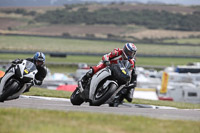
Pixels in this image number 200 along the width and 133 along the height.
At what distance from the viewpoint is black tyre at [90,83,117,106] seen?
1027 centimetres

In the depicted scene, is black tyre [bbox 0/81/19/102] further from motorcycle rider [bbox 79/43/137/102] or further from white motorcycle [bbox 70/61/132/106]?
white motorcycle [bbox 70/61/132/106]

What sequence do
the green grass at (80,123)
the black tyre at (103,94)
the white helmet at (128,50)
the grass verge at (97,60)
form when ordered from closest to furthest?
the green grass at (80,123), the black tyre at (103,94), the white helmet at (128,50), the grass verge at (97,60)

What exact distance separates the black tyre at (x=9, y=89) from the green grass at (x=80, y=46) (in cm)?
6694

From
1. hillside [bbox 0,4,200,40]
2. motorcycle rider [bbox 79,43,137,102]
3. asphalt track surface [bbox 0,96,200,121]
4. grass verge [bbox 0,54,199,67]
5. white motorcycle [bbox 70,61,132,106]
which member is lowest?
grass verge [bbox 0,54,199,67]

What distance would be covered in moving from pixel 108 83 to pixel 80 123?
408cm

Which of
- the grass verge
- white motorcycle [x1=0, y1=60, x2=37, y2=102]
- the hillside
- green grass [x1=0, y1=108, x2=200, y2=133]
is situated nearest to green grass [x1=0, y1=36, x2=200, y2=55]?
the grass verge

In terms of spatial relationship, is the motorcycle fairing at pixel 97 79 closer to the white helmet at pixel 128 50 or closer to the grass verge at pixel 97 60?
the white helmet at pixel 128 50

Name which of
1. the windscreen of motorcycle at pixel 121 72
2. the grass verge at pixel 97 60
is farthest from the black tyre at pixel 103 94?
the grass verge at pixel 97 60

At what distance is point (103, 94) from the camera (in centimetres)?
1041

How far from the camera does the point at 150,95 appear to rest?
3041 centimetres

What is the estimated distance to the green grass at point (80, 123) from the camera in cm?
591

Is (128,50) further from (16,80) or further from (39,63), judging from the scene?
(16,80)

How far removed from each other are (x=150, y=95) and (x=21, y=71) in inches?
772

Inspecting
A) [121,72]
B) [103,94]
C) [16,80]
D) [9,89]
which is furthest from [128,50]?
[9,89]
